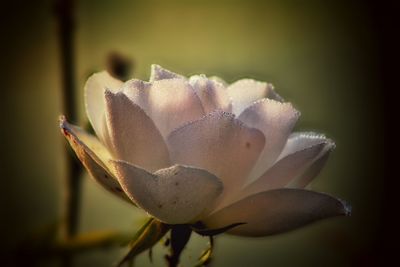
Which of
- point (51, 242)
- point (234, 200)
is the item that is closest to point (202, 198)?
point (234, 200)

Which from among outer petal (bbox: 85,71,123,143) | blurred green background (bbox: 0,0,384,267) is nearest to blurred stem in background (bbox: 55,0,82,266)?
outer petal (bbox: 85,71,123,143)

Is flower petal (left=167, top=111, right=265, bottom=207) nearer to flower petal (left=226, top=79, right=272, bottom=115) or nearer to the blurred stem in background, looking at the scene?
flower petal (left=226, top=79, right=272, bottom=115)

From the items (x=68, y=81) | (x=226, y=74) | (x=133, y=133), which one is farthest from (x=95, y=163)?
(x=226, y=74)

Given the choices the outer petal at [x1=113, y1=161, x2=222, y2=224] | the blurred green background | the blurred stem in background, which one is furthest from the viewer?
the blurred green background

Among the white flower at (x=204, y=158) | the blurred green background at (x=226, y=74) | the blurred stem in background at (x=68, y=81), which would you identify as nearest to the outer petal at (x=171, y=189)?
the white flower at (x=204, y=158)

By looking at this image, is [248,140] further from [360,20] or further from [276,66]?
[360,20]

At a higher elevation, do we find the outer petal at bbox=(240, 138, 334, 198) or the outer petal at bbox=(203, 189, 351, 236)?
the outer petal at bbox=(240, 138, 334, 198)

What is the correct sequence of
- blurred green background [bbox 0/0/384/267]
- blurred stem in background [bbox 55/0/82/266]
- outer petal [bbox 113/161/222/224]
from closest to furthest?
outer petal [bbox 113/161/222/224] → blurred stem in background [bbox 55/0/82/266] → blurred green background [bbox 0/0/384/267]
